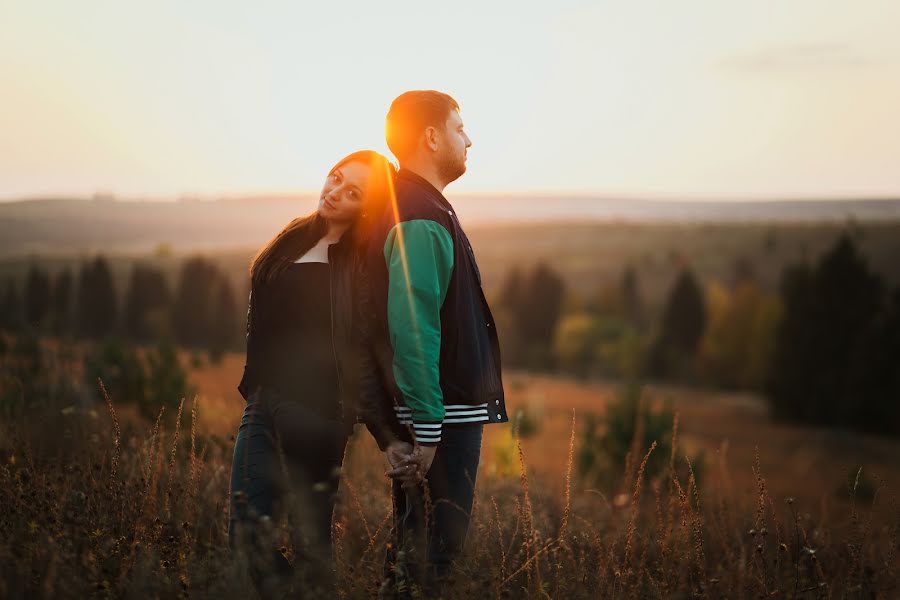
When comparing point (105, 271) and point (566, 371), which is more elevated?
point (105, 271)

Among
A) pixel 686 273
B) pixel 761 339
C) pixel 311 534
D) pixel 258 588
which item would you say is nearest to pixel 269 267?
pixel 311 534

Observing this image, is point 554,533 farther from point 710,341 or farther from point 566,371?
point 566,371

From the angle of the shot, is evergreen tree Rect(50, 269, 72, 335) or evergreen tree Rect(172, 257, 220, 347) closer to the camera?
evergreen tree Rect(50, 269, 72, 335)

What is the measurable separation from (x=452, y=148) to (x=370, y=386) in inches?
37.3

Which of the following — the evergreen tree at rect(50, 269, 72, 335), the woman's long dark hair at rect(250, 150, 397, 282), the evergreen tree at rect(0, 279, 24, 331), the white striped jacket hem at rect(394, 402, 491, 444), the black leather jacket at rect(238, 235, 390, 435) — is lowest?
the evergreen tree at rect(50, 269, 72, 335)

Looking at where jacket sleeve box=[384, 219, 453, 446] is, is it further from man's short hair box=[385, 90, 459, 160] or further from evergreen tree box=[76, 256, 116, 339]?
evergreen tree box=[76, 256, 116, 339]

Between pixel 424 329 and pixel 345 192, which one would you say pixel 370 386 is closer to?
pixel 424 329

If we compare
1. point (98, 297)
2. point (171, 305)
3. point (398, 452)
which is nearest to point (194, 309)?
point (171, 305)

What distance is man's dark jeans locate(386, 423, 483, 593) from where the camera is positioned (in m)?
2.85

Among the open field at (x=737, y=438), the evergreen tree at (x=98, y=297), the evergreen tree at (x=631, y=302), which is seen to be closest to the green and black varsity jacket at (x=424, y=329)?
the open field at (x=737, y=438)

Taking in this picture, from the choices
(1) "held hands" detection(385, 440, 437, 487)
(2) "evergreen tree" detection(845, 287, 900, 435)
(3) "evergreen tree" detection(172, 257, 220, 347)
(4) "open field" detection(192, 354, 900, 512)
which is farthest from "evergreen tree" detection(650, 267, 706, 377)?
(1) "held hands" detection(385, 440, 437, 487)

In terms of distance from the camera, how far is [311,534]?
2.94 m

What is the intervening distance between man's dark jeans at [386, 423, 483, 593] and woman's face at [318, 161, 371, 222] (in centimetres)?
89

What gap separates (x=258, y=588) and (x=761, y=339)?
67.6 m
